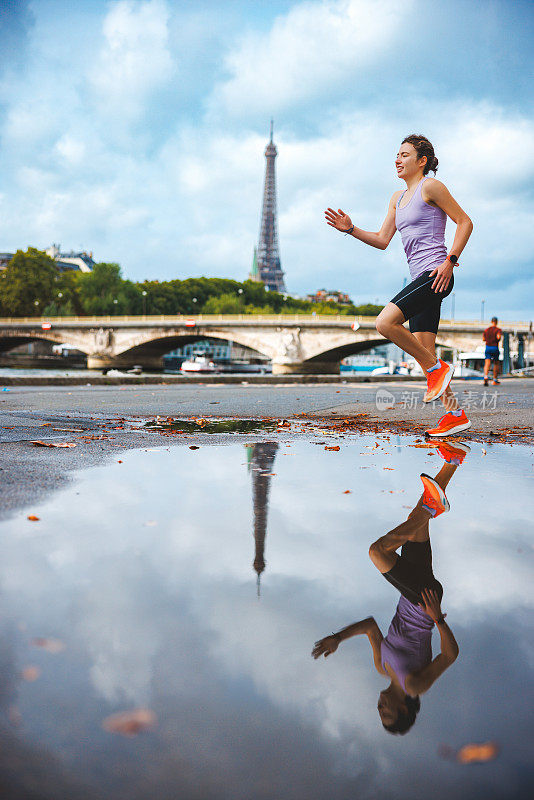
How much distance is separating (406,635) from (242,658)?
299mm

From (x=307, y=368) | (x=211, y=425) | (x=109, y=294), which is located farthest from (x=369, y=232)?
(x=109, y=294)

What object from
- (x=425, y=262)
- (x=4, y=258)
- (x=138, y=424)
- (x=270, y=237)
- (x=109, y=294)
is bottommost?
(x=138, y=424)

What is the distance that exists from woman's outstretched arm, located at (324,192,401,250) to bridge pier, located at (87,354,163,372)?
5450cm

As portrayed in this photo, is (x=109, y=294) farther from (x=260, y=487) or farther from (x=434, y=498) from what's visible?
(x=434, y=498)

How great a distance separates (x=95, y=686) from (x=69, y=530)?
96cm

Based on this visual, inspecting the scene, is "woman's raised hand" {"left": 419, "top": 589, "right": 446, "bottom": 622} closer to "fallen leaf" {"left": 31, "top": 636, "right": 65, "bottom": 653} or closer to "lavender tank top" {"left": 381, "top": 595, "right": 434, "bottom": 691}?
"lavender tank top" {"left": 381, "top": 595, "right": 434, "bottom": 691}

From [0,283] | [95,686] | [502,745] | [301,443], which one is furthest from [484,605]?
[0,283]

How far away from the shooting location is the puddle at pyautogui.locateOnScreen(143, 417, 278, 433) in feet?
16.4

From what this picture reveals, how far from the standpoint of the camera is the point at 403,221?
4941 millimetres

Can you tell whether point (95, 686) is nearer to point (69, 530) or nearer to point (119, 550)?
point (119, 550)

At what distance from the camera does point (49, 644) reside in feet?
3.67

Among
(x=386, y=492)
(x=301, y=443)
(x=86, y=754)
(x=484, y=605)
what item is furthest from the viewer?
(x=301, y=443)

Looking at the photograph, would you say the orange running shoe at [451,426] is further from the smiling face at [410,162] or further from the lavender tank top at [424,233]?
the smiling face at [410,162]

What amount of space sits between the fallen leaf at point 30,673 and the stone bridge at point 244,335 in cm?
4530
